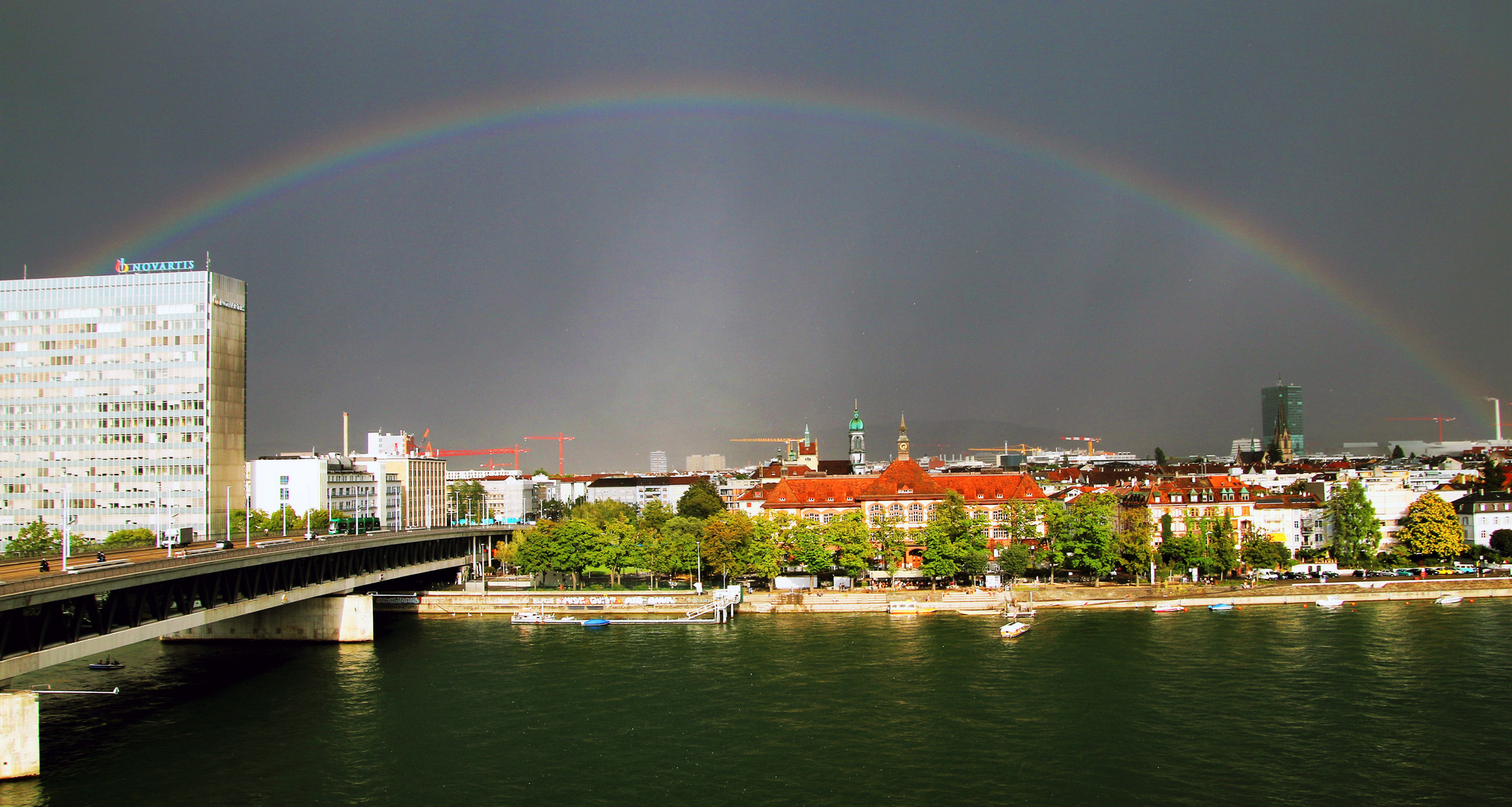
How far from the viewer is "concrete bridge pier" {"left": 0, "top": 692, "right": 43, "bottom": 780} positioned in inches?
1048

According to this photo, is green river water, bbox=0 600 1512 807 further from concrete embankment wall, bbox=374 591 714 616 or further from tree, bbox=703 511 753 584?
tree, bbox=703 511 753 584

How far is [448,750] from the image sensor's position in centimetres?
2900

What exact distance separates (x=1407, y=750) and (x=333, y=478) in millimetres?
85482

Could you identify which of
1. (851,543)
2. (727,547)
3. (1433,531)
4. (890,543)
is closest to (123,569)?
(727,547)

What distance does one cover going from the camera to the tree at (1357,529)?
64.0 meters

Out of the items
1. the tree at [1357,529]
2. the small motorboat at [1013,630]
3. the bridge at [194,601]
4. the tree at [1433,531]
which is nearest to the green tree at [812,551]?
the small motorboat at [1013,630]

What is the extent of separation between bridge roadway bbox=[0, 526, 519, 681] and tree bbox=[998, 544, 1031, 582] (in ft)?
113

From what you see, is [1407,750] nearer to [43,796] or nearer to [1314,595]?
[1314,595]

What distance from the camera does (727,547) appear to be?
198ft

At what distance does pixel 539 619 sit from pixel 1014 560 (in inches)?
1074

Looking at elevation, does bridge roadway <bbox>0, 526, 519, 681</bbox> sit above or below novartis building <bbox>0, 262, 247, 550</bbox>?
below

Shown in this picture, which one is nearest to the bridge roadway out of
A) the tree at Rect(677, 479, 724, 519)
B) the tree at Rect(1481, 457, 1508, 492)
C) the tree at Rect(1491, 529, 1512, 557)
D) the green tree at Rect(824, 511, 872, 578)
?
the green tree at Rect(824, 511, 872, 578)

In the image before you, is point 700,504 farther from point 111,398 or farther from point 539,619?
point 111,398

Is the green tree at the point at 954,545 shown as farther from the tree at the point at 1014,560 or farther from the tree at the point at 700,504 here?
the tree at the point at 700,504
